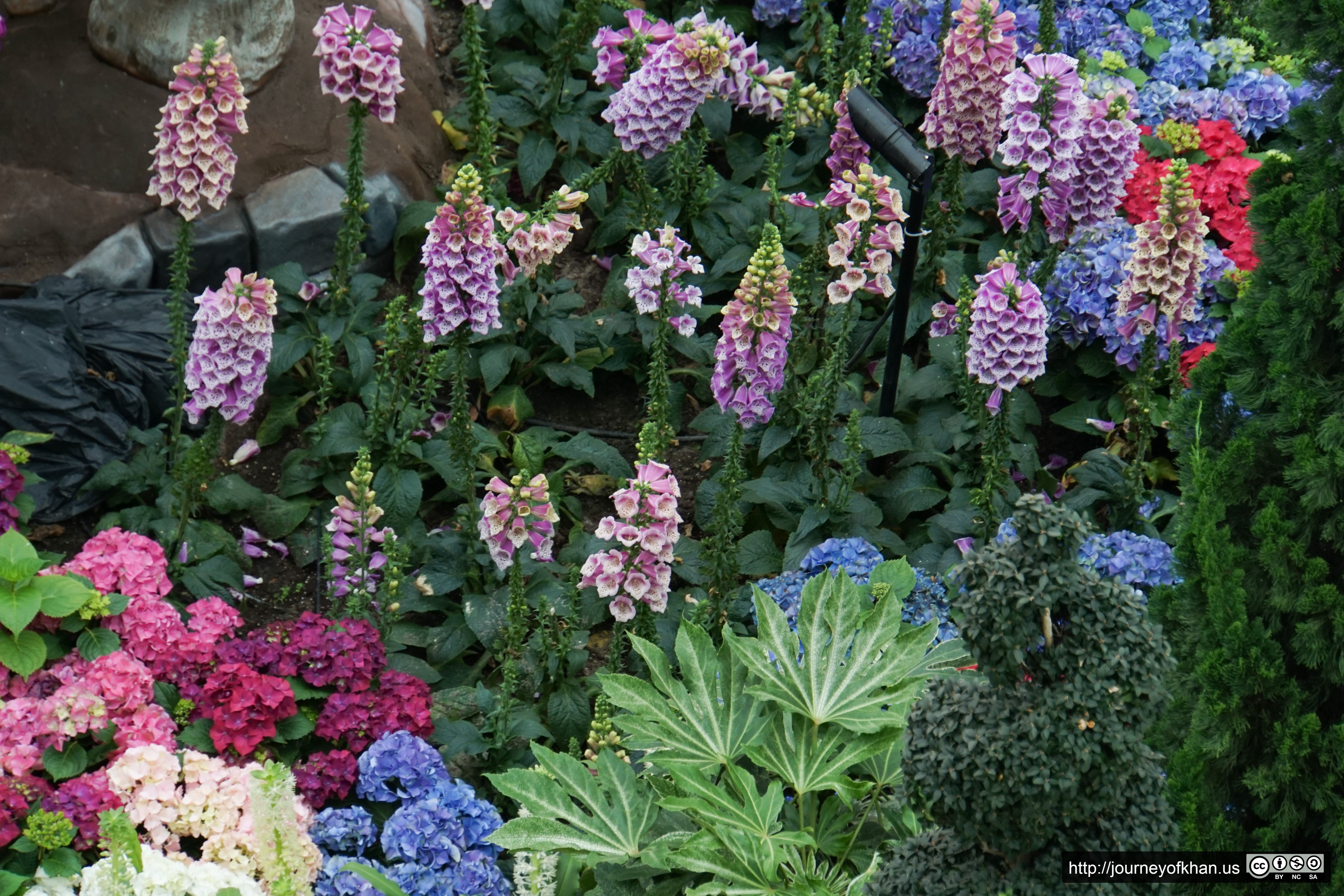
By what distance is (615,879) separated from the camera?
106 inches

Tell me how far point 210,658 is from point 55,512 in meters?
1.39

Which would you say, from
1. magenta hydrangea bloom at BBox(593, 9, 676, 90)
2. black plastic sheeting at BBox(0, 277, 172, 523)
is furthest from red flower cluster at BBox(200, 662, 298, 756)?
magenta hydrangea bloom at BBox(593, 9, 676, 90)

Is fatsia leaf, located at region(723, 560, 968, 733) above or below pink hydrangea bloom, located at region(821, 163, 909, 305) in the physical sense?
below

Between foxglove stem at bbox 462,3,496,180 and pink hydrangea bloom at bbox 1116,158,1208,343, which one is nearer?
pink hydrangea bloom at bbox 1116,158,1208,343

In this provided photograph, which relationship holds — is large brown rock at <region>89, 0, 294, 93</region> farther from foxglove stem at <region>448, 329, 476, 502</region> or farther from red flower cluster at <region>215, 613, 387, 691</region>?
red flower cluster at <region>215, 613, 387, 691</region>

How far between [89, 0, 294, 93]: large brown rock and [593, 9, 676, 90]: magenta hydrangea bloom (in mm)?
1336

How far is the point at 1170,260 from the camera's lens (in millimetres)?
4270

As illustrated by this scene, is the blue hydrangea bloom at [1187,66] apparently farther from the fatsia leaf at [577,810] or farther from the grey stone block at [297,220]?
the fatsia leaf at [577,810]

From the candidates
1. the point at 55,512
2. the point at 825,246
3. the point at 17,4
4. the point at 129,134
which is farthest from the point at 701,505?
the point at 17,4

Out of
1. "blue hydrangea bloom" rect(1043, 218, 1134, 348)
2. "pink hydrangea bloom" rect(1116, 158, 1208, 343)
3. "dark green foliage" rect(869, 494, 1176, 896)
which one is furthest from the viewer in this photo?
"blue hydrangea bloom" rect(1043, 218, 1134, 348)

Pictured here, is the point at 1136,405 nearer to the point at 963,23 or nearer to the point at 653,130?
the point at 963,23

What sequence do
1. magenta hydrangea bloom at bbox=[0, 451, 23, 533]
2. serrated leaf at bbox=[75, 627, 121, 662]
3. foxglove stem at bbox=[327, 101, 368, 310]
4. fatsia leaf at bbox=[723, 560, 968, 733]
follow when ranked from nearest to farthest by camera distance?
1. fatsia leaf at bbox=[723, 560, 968, 733]
2. serrated leaf at bbox=[75, 627, 121, 662]
3. magenta hydrangea bloom at bbox=[0, 451, 23, 533]
4. foxglove stem at bbox=[327, 101, 368, 310]

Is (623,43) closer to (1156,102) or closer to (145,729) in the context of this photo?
(1156,102)

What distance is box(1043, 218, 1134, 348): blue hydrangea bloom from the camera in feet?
16.5
